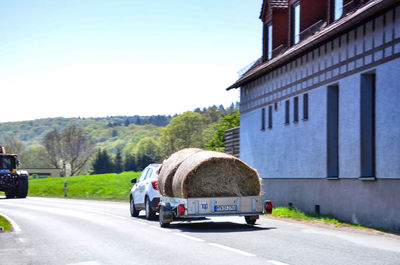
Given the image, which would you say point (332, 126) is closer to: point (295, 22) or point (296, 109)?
point (296, 109)

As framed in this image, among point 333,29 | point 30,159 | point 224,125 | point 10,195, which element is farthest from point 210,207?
point 30,159

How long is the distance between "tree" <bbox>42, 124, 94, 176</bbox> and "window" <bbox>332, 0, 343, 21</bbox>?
304ft

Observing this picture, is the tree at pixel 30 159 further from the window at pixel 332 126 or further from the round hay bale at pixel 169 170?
the round hay bale at pixel 169 170

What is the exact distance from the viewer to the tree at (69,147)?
354 feet

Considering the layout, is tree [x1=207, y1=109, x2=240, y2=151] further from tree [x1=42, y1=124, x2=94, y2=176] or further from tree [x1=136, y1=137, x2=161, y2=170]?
tree [x1=136, y1=137, x2=161, y2=170]

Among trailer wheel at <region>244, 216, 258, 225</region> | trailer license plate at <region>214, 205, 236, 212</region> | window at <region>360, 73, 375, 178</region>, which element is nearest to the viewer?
trailer license plate at <region>214, 205, 236, 212</region>

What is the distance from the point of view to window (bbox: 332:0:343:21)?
64.0 feet

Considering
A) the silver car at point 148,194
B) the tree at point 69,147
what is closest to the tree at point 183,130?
the tree at point 69,147

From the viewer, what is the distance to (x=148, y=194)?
59.3 feet

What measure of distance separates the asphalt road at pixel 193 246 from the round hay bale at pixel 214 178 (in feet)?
3.06

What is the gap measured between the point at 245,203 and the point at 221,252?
490cm

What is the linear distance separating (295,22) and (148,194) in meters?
10.6

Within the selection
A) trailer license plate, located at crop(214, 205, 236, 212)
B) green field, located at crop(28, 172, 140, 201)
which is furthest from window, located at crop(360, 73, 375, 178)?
green field, located at crop(28, 172, 140, 201)

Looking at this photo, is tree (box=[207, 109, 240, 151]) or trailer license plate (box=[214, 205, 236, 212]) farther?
tree (box=[207, 109, 240, 151])
